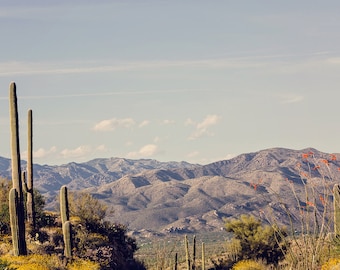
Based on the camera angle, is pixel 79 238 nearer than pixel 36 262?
No

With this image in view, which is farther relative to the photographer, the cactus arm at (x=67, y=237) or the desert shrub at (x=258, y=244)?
the desert shrub at (x=258, y=244)

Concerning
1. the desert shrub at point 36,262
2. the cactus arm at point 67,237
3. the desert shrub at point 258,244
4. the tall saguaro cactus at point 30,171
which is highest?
the tall saguaro cactus at point 30,171

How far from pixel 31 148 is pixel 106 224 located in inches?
318

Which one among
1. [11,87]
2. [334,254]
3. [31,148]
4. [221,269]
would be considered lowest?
[221,269]

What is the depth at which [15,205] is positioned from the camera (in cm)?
2489

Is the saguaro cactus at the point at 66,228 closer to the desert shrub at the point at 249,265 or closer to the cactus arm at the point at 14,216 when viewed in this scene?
the cactus arm at the point at 14,216

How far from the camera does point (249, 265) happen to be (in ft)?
113

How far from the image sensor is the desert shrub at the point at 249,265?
3376 centimetres

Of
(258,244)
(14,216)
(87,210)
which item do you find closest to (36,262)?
(14,216)

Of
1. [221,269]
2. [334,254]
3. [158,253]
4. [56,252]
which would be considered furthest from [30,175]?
[334,254]

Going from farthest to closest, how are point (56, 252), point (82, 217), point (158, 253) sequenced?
point (82, 217) → point (56, 252) → point (158, 253)

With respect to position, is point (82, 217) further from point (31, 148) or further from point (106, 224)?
point (31, 148)

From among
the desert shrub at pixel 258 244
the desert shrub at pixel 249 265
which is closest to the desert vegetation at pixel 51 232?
the desert shrub at pixel 249 265

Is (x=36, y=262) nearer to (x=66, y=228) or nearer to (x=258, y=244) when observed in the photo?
(x=66, y=228)
